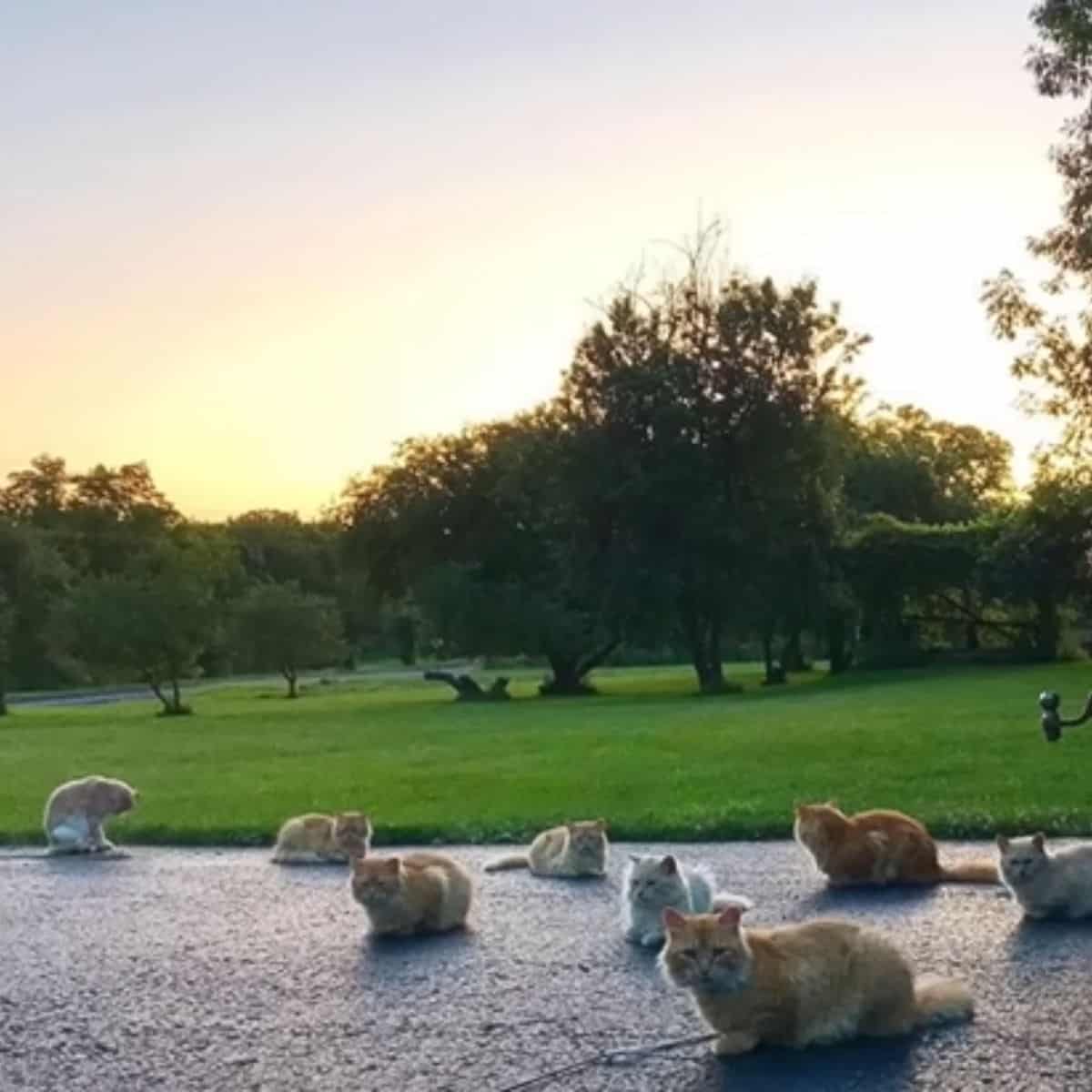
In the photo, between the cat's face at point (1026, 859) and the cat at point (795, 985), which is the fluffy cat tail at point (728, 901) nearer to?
the cat's face at point (1026, 859)

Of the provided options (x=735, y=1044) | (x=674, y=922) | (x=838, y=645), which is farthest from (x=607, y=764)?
(x=838, y=645)

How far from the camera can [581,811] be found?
53.7 ft

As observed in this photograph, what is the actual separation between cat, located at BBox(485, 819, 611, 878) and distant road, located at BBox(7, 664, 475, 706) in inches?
1838

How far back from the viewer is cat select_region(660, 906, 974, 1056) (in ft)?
22.0

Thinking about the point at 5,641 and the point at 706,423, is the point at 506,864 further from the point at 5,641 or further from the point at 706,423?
the point at 5,641

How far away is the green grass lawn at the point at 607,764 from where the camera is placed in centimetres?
1566

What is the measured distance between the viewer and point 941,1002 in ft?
23.7

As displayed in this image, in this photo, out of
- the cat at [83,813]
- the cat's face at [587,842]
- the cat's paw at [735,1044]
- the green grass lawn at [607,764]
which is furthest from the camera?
the green grass lawn at [607,764]

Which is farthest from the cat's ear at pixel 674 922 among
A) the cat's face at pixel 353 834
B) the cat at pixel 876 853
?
the cat's face at pixel 353 834

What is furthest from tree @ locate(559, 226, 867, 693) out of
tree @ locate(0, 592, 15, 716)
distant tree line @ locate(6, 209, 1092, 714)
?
tree @ locate(0, 592, 15, 716)

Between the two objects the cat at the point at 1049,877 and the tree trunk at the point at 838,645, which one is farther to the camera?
the tree trunk at the point at 838,645

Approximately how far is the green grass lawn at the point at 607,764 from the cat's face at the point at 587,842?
7.87 feet

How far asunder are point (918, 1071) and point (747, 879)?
206 inches

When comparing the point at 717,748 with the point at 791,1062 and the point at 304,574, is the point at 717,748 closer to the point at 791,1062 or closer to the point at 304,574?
the point at 791,1062
